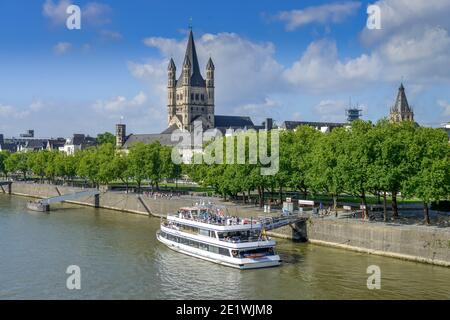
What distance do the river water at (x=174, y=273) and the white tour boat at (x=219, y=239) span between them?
101 cm

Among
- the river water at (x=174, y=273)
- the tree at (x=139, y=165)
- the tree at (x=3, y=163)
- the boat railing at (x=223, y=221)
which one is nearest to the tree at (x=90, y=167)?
the tree at (x=139, y=165)

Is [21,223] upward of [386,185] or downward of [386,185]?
downward

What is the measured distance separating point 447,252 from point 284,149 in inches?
1266

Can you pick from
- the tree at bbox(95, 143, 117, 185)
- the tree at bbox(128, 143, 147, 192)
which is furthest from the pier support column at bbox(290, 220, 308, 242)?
the tree at bbox(95, 143, 117, 185)

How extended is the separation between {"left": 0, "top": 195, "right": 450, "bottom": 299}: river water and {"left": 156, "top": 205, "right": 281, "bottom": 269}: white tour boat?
1.01m

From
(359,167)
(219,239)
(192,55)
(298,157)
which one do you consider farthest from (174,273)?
(192,55)

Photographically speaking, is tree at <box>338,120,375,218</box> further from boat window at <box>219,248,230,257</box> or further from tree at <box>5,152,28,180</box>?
tree at <box>5,152,28,180</box>

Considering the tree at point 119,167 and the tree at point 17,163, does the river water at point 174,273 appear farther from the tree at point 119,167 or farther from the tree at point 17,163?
the tree at point 17,163

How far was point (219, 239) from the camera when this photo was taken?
57.1m

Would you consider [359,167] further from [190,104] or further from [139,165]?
[190,104]
